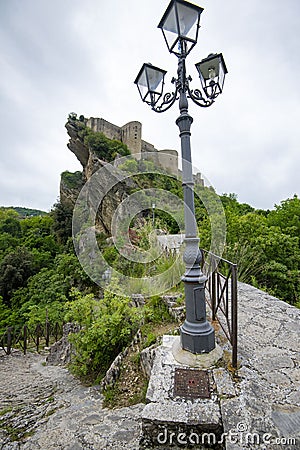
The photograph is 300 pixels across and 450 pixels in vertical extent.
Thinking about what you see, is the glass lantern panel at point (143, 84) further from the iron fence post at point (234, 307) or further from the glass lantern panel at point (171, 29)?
the iron fence post at point (234, 307)

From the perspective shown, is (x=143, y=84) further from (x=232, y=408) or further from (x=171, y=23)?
(x=232, y=408)

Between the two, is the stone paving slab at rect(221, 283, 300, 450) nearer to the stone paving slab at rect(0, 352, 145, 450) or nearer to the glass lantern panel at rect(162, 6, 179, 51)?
the stone paving slab at rect(0, 352, 145, 450)

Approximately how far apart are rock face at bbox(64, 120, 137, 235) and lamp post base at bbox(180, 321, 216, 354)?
269 inches

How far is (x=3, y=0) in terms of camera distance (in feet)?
13.0

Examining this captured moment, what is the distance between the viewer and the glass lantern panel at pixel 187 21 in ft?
6.11

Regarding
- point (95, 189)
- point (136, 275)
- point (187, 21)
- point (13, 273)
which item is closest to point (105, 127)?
point (13, 273)

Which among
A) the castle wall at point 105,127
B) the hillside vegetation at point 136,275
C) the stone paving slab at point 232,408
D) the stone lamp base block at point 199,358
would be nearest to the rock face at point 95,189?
the hillside vegetation at point 136,275

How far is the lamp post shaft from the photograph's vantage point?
1942 millimetres

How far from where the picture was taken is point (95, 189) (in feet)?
27.0

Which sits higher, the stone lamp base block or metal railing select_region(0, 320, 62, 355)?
the stone lamp base block

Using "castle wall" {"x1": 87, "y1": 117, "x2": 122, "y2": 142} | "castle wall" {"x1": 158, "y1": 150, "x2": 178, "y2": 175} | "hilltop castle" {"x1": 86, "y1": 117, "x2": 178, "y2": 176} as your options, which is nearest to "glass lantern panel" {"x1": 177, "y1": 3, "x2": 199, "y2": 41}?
"castle wall" {"x1": 158, "y1": 150, "x2": 178, "y2": 175}

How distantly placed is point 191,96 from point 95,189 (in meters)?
6.47

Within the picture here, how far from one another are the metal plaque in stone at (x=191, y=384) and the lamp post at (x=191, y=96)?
19 centimetres

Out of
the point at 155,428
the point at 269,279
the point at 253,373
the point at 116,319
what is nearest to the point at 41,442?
the point at 155,428
